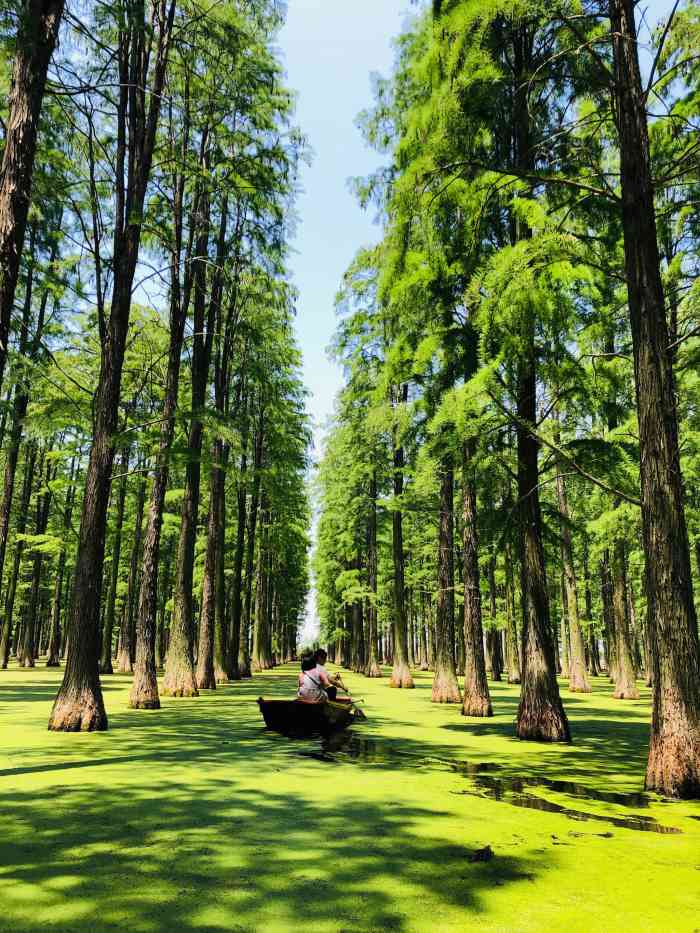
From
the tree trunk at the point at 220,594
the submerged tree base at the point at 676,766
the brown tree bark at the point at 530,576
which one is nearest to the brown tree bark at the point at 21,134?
the brown tree bark at the point at 530,576

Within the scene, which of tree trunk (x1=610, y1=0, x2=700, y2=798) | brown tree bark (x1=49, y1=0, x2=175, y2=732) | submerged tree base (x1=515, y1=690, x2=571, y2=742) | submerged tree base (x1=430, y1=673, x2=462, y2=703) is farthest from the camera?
submerged tree base (x1=430, y1=673, x2=462, y2=703)

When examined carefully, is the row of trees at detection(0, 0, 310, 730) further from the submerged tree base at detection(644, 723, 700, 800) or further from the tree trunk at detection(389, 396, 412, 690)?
the submerged tree base at detection(644, 723, 700, 800)

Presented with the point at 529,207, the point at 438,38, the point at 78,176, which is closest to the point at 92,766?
the point at 529,207

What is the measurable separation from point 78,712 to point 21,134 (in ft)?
28.4

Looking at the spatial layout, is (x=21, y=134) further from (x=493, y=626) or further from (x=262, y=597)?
(x=493, y=626)

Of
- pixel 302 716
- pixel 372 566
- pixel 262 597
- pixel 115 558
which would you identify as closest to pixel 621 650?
pixel 372 566

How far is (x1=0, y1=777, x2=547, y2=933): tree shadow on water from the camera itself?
3.48 m

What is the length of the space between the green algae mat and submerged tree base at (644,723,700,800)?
0.44 metres

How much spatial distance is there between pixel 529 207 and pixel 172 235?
10.4 m

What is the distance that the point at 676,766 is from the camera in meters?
6.93

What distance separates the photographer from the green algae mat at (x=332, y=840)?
3566 mm

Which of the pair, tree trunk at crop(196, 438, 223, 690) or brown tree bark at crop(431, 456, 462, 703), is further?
tree trunk at crop(196, 438, 223, 690)

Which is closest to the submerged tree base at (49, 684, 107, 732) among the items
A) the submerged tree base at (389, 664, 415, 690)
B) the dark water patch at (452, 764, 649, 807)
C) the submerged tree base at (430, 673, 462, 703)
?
the dark water patch at (452, 764, 649, 807)

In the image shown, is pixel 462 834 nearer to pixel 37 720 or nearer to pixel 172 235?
pixel 37 720
